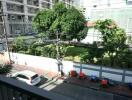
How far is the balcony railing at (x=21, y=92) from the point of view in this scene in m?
2.05

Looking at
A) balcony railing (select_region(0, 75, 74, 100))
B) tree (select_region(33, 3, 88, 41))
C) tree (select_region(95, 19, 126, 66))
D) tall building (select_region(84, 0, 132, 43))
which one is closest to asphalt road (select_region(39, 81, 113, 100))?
tree (select_region(95, 19, 126, 66))

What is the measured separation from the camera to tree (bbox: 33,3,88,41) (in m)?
24.5

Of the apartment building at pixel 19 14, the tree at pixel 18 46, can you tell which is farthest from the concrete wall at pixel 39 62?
the apartment building at pixel 19 14

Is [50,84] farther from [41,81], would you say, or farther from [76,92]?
[76,92]

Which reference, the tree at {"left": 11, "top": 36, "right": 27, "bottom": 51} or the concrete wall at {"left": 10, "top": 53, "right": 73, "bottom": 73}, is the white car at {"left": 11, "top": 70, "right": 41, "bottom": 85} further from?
the tree at {"left": 11, "top": 36, "right": 27, "bottom": 51}

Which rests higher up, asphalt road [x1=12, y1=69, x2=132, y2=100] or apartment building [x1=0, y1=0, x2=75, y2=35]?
apartment building [x1=0, y1=0, x2=75, y2=35]

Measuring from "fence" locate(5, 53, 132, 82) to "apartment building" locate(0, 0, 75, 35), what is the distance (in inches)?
1065

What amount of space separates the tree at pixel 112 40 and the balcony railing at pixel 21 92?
16987 millimetres

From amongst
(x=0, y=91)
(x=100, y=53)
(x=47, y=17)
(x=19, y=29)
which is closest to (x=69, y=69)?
(x=100, y=53)

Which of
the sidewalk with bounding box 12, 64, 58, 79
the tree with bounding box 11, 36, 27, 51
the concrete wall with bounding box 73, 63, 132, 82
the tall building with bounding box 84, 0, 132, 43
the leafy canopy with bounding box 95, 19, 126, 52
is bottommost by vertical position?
the sidewalk with bounding box 12, 64, 58, 79

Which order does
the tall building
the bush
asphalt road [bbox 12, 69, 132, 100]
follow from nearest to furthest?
asphalt road [bbox 12, 69, 132, 100] → the bush → the tall building

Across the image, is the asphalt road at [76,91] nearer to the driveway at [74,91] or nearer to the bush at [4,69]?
the driveway at [74,91]

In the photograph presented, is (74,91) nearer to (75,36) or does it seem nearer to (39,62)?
(39,62)

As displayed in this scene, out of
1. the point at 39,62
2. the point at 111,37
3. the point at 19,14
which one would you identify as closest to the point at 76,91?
the point at 39,62
